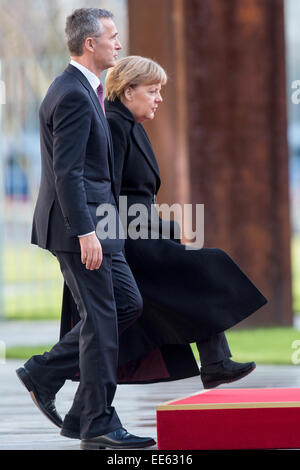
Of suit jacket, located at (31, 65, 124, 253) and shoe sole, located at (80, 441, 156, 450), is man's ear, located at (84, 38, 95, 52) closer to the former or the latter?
suit jacket, located at (31, 65, 124, 253)

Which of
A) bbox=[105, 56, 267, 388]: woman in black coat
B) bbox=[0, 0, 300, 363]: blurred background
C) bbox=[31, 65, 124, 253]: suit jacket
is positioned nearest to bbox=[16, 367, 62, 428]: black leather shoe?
bbox=[105, 56, 267, 388]: woman in black coat

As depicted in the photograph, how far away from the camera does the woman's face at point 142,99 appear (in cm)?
418

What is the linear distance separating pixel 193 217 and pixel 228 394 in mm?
5511

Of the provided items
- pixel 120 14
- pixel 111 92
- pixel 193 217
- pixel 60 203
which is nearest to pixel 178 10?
pixel 193 217

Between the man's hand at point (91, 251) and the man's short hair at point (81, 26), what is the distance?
711 millimetres

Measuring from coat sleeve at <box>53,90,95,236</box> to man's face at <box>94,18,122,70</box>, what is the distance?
23cm

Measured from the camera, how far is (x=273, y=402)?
356 cm

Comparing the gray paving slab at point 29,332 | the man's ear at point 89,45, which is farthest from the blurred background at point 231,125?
the man's ear at point 89,45

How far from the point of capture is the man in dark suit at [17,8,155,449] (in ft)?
12.2

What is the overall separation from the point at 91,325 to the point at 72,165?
0.58 m

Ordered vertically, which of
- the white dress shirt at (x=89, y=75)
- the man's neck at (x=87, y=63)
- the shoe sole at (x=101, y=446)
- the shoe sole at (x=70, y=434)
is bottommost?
the shoe sole at (x=101, y=446)

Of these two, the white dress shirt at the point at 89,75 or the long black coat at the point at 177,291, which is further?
the long black coat at the point at 177,291

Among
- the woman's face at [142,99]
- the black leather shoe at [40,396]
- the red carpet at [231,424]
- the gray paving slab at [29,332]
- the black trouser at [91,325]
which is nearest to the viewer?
the red carpet at [231,424]

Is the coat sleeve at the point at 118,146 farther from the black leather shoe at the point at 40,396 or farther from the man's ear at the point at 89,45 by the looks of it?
the black leather shoe at the point at 40,396
